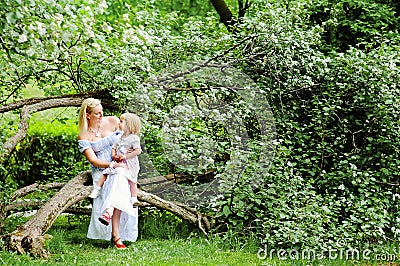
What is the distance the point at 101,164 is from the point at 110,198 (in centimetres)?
39

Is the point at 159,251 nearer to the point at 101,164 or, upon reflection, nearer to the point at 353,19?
the point at 101,164

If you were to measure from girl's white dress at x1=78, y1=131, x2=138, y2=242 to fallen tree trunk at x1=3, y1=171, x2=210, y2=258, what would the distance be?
8.1 inches

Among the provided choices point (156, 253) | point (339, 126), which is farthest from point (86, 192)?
point (339, 126)

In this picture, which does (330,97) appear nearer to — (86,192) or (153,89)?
(153,89)

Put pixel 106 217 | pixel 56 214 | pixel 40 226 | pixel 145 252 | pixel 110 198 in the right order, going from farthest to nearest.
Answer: pixel 110 198 → pixel 145 252 → pixel 106 217 → pixel 56 214 → pixel 40 226

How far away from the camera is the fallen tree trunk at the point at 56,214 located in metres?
5.28

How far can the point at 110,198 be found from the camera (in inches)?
236

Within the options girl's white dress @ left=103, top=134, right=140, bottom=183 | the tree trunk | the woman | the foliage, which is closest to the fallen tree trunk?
the tree trunk

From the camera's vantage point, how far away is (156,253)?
19.1ft

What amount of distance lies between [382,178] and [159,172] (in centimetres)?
283

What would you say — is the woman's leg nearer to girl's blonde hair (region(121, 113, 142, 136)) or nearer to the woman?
the woman

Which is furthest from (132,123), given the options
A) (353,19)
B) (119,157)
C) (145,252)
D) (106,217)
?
(353,19)

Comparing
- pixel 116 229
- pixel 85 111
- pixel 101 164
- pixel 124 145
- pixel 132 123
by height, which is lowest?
pixel 116 229

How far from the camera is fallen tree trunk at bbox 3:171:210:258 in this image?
5277 mm
